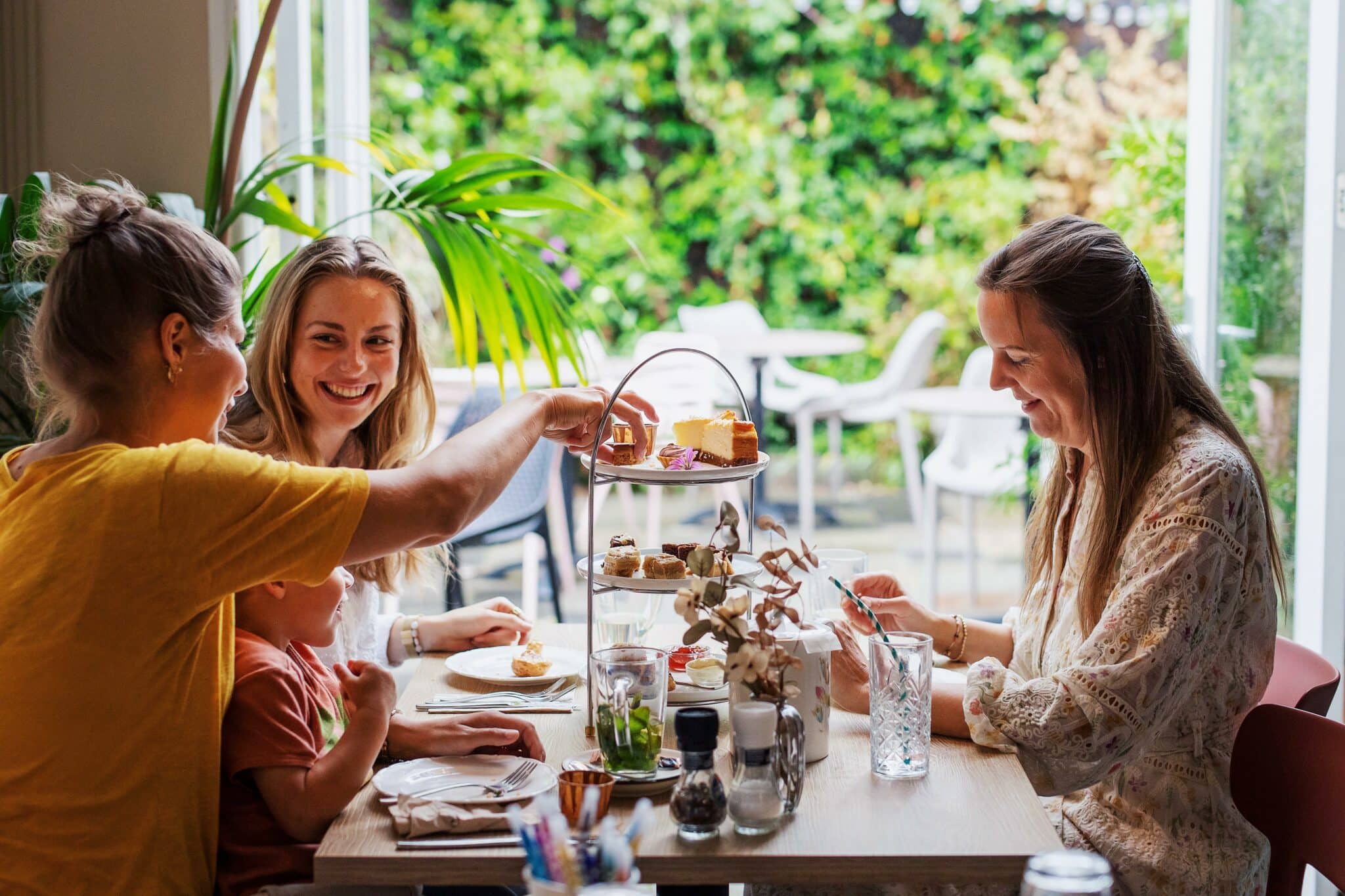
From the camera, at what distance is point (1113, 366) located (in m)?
1.79

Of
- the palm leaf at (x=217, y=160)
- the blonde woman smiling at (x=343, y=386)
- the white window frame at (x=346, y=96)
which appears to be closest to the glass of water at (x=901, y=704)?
the blonde woman smiling at (x=343, y=386)

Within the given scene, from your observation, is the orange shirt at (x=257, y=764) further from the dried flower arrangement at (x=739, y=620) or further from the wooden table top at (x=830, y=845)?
the dried flower arrangement at (x=739, y=620)

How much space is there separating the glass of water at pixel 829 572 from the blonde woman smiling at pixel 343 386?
534 millimetres

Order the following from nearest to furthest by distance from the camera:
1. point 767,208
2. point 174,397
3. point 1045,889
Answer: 1. point 1045,889
2. point 174,397
3. point 767,208

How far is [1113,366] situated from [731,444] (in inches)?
21.4

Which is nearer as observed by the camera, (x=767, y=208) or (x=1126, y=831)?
(x=1126, y=831)

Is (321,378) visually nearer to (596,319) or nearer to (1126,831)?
(1126,831)

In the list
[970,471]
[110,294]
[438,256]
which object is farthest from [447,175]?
[970,471]

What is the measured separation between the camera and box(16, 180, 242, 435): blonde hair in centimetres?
143

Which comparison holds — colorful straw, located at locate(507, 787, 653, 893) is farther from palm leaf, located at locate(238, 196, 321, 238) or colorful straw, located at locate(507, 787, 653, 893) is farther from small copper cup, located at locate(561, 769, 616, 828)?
palm leaf, located at locate(238, 196, 321, 238)

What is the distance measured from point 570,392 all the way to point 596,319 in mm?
5630

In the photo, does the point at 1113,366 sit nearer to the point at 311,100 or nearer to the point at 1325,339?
the point at 1325,339

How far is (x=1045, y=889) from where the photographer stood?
971 mm

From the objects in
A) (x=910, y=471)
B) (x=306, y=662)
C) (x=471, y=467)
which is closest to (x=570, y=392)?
(x=471, y=467)
